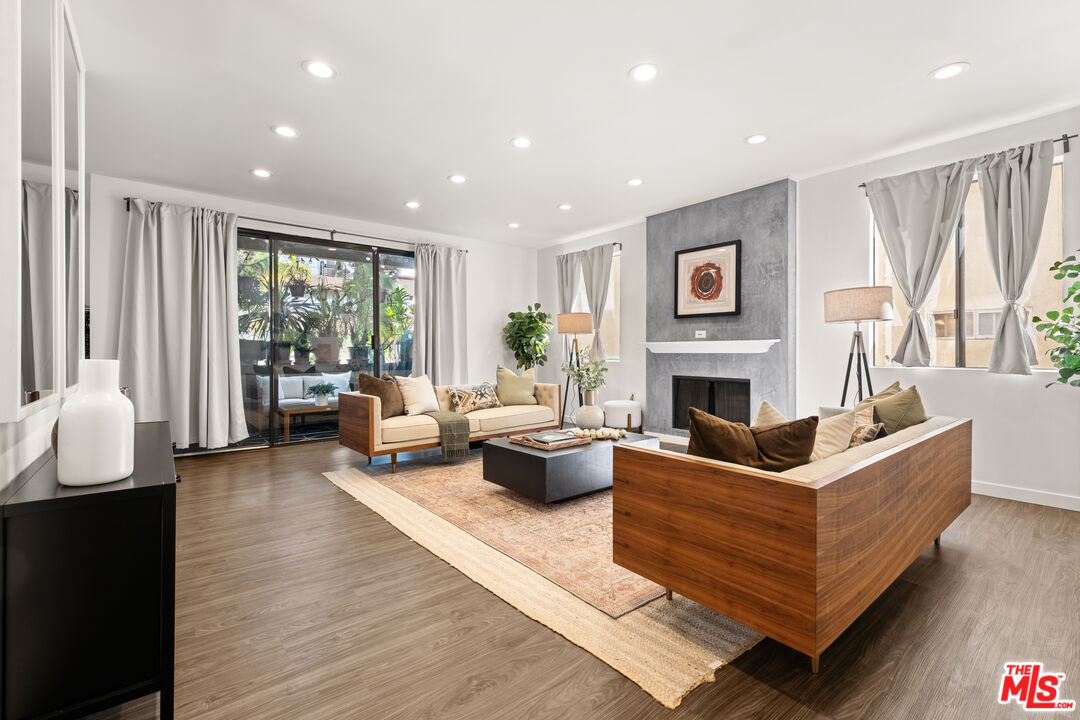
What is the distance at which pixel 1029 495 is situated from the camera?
346cm

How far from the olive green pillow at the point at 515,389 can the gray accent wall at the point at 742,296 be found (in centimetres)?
147

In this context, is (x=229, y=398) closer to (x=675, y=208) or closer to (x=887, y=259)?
(x=675, y=208)

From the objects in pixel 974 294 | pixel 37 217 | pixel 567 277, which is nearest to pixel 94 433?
pixel 37 217

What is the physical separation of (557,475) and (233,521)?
2072 millimetres

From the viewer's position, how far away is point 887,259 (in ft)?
13.6

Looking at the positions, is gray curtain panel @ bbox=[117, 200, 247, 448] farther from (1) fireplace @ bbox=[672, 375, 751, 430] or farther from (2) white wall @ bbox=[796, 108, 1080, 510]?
(2) white wall @ bbox=[796, 108, 1080, 510]

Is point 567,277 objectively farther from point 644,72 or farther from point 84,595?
point 84,595

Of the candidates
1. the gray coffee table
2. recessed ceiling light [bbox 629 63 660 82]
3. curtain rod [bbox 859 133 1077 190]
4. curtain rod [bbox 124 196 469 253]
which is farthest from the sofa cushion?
curtain rod [bbox 859 133 1077 190]

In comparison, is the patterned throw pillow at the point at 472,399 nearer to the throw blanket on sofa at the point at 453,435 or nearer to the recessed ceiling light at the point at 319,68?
the throw blanket on sofa at the point at 453,435

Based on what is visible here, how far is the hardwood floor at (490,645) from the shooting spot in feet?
4.98

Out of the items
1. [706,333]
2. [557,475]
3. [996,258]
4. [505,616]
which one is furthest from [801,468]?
[706,333]

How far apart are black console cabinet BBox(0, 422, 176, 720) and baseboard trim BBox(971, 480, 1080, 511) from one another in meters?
4.87

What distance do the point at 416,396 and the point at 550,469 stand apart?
80.3 inches

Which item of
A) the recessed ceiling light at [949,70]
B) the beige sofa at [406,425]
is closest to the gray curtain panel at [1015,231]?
the recessed ceiling light at [949,70]
